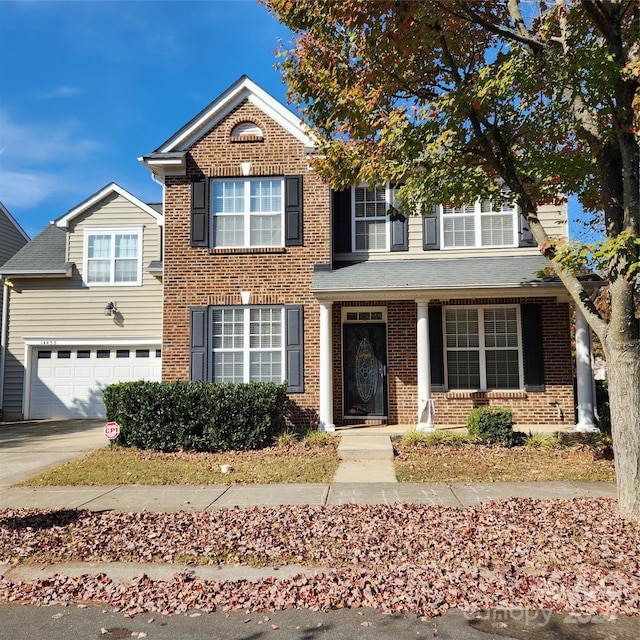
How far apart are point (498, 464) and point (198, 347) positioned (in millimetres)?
6629

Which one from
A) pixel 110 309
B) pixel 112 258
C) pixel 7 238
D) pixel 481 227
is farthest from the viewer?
pixel 7 238

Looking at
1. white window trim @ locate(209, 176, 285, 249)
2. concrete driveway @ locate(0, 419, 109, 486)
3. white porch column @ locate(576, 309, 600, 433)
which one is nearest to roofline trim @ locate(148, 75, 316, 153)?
white window trim @ locate(209, 176, 285, 249)

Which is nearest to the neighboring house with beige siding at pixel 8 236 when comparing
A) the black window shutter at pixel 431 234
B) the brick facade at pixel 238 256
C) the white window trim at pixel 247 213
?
the brick facade at pixel 238 256

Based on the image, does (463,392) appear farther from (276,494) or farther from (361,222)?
(276,494)

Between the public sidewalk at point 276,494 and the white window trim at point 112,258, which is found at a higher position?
the white window trim at point 112,258

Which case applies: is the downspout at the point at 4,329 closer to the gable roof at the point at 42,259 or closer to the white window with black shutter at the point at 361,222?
the gable roof at the point at 42,259

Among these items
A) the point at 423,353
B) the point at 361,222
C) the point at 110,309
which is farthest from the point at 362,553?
the point at 110,309

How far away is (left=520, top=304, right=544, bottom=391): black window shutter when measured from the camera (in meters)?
11.7

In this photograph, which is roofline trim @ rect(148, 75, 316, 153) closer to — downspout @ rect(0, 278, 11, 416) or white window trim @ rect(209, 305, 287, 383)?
white window trim @ rect(209, 305, 287, 383)

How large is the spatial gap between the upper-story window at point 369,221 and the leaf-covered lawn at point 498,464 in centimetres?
493

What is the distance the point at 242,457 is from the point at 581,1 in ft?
26.5

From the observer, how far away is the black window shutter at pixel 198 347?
11.8 m

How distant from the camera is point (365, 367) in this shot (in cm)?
1229

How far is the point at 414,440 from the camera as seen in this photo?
9.98 meters
